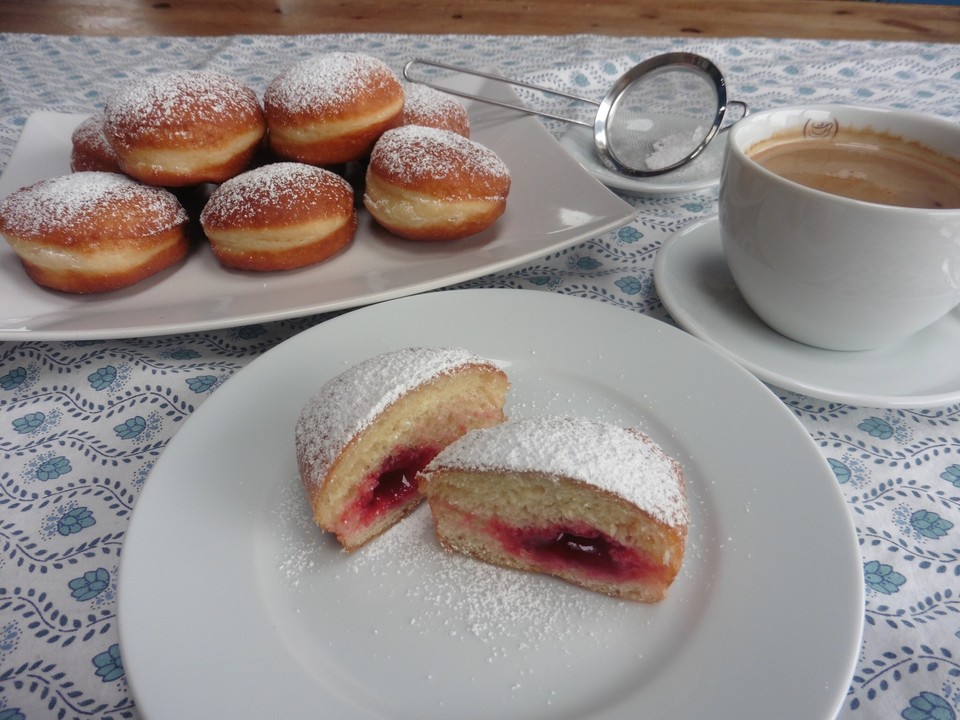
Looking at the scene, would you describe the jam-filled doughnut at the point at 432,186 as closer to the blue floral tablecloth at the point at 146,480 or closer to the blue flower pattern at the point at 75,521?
the blue floral tablecloth at the point at 146,480

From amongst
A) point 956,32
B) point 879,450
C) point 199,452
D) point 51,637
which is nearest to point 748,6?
point 956,32

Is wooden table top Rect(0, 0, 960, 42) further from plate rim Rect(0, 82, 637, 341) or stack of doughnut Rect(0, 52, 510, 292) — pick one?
plate rim Rect(0, 82, 637, 341)

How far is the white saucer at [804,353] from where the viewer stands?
3.72 feet

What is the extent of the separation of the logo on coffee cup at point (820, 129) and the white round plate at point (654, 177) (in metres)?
0.34

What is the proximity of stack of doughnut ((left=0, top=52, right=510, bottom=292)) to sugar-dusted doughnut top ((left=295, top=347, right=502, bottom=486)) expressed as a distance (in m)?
0.51

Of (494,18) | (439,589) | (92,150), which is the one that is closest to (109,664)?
(439,589)

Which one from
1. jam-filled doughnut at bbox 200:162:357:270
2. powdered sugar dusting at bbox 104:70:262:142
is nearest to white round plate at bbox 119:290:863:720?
jam-filled doughnut at bbox 200:162:357:270

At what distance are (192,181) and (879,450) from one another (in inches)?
60.1

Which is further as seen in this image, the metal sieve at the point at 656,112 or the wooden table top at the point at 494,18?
the wooden table top at the point at 494,18

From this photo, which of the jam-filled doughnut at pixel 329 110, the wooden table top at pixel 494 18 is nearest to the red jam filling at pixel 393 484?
the jam-filled doughnut at pixel 329 110

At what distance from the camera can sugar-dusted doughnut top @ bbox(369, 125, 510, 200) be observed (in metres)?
1.48

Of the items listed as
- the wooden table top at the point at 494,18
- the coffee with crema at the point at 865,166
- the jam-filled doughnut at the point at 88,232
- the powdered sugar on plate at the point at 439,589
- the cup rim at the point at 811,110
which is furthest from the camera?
the wooden table top at the point at 494,18

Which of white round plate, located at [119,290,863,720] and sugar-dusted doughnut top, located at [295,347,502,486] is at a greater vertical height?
sugar-dusted doughnut top, located at [295,347,502,486]

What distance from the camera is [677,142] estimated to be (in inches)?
81.7
